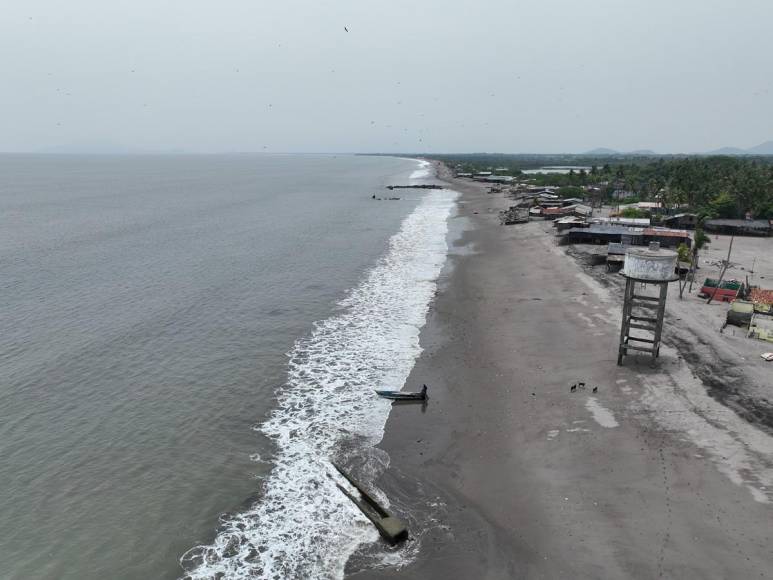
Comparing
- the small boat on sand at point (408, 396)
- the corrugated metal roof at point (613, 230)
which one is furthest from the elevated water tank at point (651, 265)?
the corrugated metal roof at point (613, 230)

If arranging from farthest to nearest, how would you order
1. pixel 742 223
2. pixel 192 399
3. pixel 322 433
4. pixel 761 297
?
1. pixel 742 223
2. pixel 761 297
3. pixel 192 399
4. pixel 322 433

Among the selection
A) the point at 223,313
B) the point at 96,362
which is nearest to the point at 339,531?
the point at 96,362

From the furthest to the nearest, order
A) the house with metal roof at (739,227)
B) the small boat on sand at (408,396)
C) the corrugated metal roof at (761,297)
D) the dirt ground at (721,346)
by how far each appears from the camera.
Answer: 1. the house with metal roof at (739,227)
2. the corrugated metal roof at (761,297)
3. the small boat on sand at (408,396)
4. the dirt ground at (721,346)

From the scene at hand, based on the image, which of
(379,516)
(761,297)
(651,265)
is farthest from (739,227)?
(379,516)

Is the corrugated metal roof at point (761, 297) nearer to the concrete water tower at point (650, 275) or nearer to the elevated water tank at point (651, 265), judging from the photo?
the concrete water tower at point (650, 275)

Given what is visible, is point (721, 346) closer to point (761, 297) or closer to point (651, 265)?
point (651, 265)

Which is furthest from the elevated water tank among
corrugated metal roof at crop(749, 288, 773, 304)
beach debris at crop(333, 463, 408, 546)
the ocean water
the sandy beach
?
beach debris at crop(333, 463, 408, 546)

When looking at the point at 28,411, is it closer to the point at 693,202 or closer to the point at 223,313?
the point at 223,313
